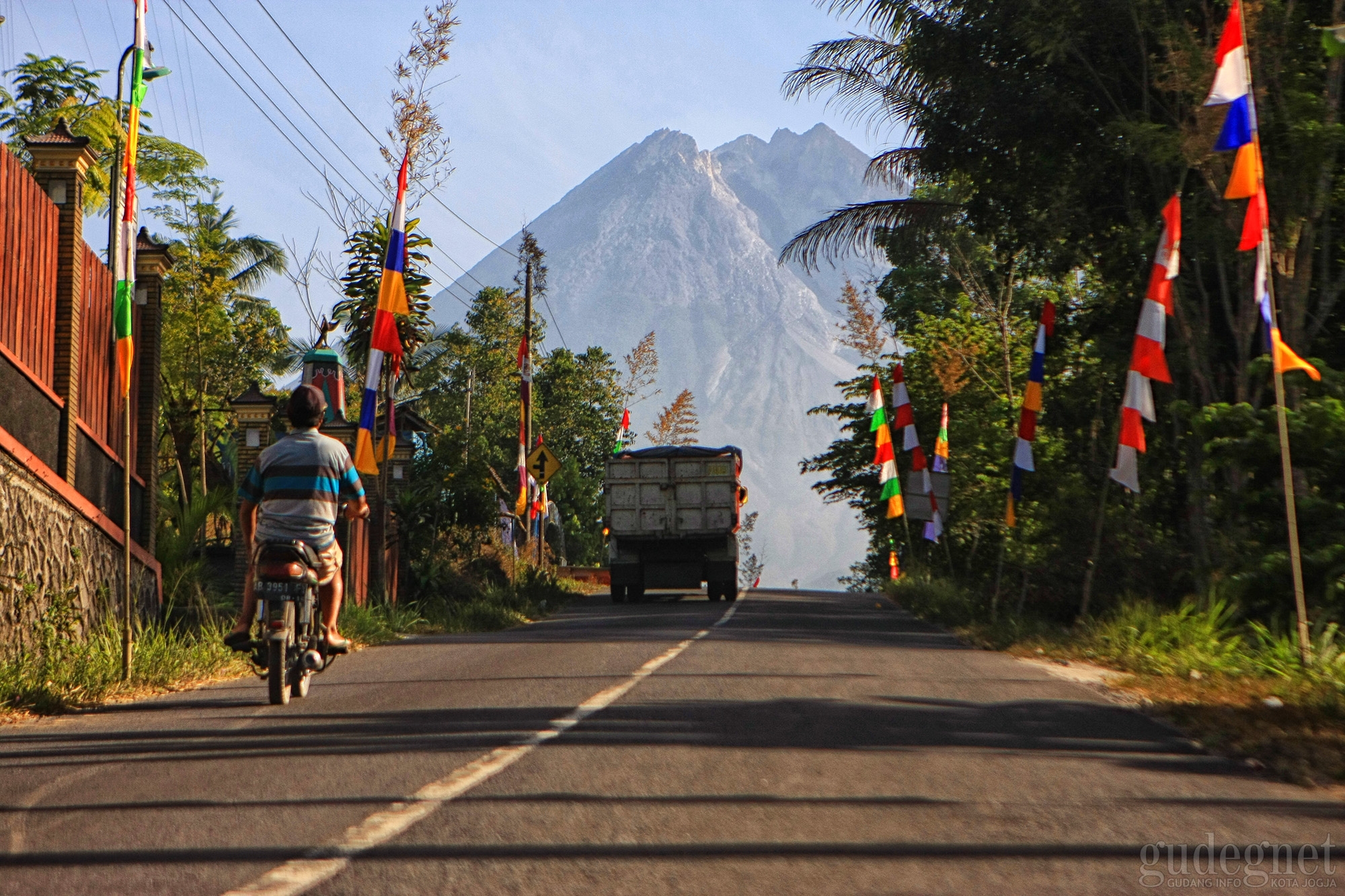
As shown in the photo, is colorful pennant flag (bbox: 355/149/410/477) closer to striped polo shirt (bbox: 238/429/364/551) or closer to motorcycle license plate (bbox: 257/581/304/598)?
striped polo shirt (bbox: 238/429/364/551)

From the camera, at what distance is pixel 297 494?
8.22 m

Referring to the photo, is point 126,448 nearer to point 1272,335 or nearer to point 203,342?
point 1272,335

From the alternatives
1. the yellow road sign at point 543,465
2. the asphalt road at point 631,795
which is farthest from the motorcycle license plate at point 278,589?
the yellow road sign at point 543,465

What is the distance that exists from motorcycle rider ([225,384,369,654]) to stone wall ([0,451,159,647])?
91.2 inches

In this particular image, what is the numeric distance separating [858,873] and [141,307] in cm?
1307

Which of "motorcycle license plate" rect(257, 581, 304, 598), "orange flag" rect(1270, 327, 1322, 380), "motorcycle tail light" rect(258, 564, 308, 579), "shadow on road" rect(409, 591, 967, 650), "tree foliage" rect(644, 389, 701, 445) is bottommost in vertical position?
"shadow on road" rect(409, 591, 967, 650)

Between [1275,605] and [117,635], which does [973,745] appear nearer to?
[1275,605]

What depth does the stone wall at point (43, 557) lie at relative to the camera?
31.4ft

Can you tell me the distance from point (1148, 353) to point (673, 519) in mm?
14439

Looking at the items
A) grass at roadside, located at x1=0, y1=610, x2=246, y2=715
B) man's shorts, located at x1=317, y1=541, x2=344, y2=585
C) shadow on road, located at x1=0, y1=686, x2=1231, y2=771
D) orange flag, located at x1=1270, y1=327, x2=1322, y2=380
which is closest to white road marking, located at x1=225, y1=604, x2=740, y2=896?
shadow on road, located at x1=0, y1=686, x2=1231, y2=771

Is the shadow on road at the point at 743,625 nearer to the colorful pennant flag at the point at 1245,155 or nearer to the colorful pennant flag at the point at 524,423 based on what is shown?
the colorful pennant flag at the point at 524,423

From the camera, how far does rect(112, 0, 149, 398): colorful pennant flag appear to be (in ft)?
32.5

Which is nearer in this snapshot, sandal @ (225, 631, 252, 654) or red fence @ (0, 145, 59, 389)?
sandal @ (225, 631, 252, 654)

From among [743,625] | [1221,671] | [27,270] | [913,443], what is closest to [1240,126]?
[1221,671]
